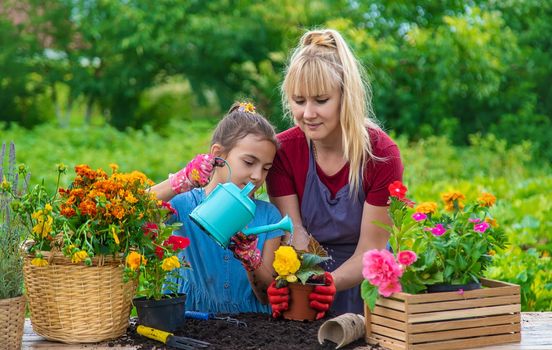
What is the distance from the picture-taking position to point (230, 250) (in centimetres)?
269

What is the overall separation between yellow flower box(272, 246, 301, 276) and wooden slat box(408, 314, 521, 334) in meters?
0.40

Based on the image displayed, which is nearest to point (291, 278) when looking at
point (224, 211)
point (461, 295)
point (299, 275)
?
point (299, 275)

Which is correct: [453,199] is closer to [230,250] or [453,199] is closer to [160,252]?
[230,250]

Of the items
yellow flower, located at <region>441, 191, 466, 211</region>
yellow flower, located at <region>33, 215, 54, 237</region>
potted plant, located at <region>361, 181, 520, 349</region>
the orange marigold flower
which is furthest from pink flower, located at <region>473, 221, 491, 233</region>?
yellow flower, located at <region>33, 215, 54, 237</region>

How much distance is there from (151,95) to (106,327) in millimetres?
10573

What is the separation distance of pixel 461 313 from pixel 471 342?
9cm

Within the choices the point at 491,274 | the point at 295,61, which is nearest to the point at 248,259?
the point at 295,61

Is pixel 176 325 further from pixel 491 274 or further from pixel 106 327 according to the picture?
pixel 491 274

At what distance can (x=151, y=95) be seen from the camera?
12586 millimetres

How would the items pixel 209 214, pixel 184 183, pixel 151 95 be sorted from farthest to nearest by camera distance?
pixel 151 95 < pixel 184 183 < pixel 209 214

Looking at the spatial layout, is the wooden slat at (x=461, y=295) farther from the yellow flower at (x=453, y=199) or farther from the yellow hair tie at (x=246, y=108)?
the yellow hair tie at (x=246, y=108)

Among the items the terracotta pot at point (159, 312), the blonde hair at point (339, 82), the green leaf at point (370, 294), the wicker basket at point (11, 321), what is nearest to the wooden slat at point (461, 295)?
the green leaf at point (370, 294)

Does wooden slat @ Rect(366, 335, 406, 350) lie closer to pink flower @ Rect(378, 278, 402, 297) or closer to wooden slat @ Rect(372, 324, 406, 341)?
wooden slat @ Rect(372, 324, 406, 341)

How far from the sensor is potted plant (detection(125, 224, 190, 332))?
220 cm
